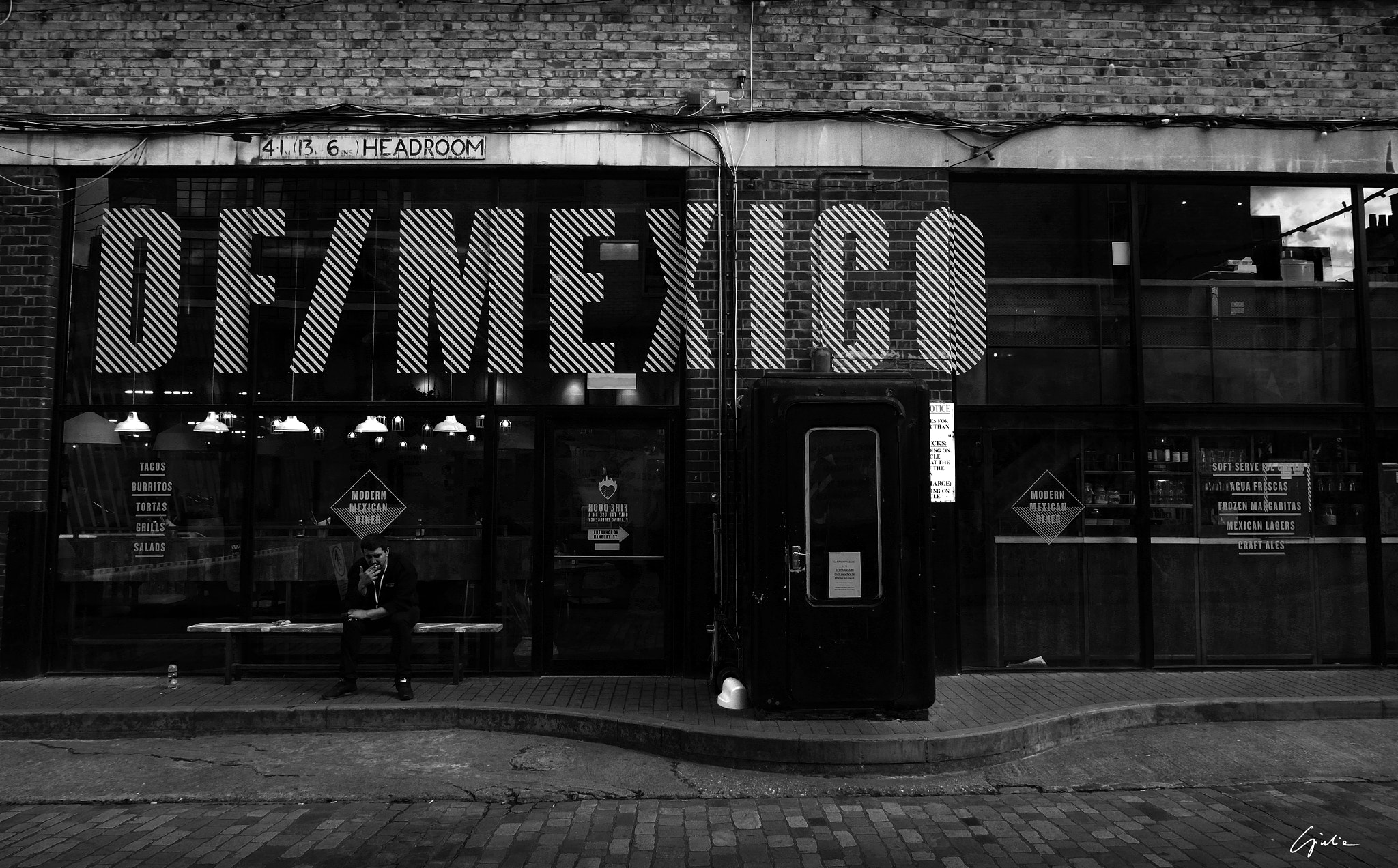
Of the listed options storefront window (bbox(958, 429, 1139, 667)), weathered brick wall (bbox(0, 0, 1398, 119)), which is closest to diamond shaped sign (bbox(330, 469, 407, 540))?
weathered brick wall (bbox(0, 0, 1398, 119))

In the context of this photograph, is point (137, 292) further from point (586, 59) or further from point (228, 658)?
point (586, 59)

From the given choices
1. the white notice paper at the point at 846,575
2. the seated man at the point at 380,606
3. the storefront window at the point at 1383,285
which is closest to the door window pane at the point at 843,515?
the white notice paper at the point at 846,575

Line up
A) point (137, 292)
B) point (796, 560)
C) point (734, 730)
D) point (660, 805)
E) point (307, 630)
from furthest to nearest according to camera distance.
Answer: point (137, 292)
point (307, 630)
point (796, 560)
point (734, 730)
point (660, 805)

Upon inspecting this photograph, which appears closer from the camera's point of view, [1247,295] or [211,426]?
[211,426]

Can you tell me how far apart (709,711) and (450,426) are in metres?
3.53

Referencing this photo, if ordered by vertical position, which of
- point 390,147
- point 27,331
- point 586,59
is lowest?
point 27,331

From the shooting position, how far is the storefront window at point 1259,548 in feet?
28.5

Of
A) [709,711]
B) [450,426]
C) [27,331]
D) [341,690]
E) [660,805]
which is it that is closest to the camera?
[660,805]

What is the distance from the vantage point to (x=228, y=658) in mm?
8078

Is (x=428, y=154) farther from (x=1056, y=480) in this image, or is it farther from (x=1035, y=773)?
(x=1035, y=773)

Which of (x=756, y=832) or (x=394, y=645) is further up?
(x=394, y=645)

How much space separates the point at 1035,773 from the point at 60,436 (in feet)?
28.2

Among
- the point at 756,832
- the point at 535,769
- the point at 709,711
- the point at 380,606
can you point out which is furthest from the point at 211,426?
the point at 756,832

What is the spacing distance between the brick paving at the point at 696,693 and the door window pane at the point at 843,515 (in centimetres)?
100
